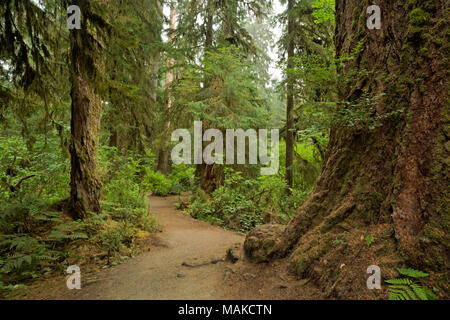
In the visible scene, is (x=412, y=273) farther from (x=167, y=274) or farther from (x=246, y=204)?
(x=246, y=204)

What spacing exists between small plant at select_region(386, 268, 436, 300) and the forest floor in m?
0.78

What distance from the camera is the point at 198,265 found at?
4.13 meters

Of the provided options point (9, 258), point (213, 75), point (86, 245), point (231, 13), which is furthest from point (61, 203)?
point (231, 13)

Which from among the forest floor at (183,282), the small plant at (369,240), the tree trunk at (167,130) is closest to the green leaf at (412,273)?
the small plant at (369,240)

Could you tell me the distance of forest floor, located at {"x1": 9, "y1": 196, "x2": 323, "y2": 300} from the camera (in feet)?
9.61

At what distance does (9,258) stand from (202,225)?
5.51 metres

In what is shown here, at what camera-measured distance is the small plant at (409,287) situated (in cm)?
192

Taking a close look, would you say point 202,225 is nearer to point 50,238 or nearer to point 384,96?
point 50,238

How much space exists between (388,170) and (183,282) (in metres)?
A: 3.34

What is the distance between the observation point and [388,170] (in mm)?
2801

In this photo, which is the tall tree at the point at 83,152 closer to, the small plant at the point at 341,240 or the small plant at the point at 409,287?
the small plant at the point at 341,240

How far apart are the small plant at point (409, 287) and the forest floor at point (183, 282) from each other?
0.78m

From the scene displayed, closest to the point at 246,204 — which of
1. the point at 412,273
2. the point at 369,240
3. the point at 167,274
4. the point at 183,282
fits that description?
the point at 167,274

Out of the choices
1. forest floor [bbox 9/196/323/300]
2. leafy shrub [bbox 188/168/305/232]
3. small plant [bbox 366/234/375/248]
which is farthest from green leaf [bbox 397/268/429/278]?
leafy shrub [bbox 188/168/305/232]
